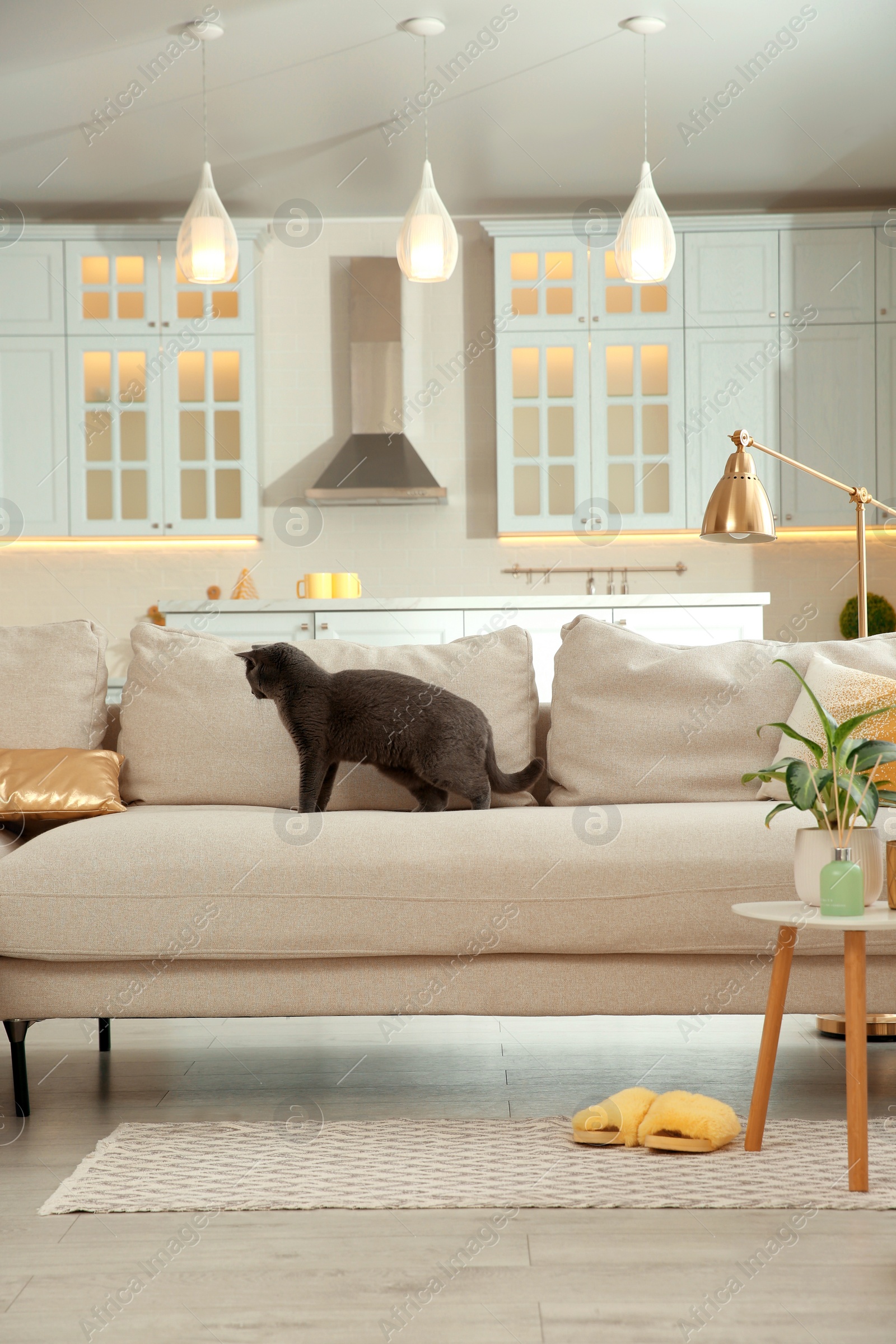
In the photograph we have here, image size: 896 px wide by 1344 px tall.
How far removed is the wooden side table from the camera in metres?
1.69

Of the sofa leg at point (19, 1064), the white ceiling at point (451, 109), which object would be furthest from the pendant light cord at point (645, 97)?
the sofa leg at point (19, 1064)

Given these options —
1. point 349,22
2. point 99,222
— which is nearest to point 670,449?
point 349,22

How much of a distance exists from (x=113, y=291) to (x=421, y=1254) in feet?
16.9

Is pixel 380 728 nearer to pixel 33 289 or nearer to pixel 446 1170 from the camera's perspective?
pixel 446 1170

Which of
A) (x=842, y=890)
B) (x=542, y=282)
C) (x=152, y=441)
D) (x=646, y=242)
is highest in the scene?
(x=542, y=282)

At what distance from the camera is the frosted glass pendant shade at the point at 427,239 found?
392 cm

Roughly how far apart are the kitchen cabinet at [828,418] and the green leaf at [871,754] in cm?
403

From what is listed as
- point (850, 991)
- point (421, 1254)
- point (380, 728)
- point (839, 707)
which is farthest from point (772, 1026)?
point (380, 728)

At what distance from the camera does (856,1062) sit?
170 cm

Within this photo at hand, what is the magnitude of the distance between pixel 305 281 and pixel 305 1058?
14.6 ft

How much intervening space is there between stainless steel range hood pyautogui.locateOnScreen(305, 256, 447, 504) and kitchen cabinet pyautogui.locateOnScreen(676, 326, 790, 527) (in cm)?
121

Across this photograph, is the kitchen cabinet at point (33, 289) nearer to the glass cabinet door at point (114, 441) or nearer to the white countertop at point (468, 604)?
the glass cabinet door at point (114, 441)

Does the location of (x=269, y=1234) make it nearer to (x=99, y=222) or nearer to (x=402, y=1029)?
(x=402, y=1029)

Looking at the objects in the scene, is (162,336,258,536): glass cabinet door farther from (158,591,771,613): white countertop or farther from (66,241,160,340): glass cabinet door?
(158,591,771,613): white countertop
